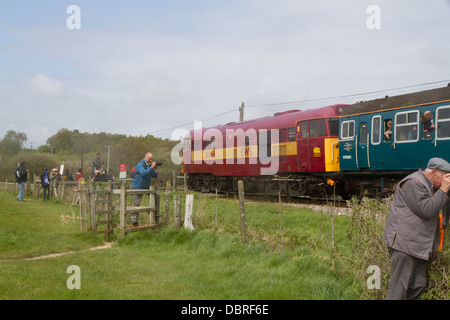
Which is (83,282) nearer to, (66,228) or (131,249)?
(131,249)

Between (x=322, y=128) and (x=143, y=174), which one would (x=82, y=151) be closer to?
(x=322, y=128)

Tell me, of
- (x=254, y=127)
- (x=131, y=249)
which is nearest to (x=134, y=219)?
(x=131, y=249)

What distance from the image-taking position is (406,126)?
47.0 ft

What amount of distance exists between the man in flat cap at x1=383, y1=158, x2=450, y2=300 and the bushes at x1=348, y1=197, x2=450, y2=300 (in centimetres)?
22

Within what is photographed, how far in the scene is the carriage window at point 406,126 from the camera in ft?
45.9

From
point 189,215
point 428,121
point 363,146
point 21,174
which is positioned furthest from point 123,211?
point 21,174

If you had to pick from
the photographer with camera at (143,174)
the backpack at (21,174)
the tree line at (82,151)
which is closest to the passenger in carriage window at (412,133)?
the photographer with camera at (143,174)

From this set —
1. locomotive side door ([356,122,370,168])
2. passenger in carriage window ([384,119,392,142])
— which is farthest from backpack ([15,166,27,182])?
passenger in carriage window ([384,119,392,142])

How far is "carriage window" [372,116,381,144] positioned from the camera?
50.1ft

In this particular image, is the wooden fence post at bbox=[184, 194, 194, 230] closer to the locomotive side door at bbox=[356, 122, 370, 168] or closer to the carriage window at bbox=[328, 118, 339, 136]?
the locomotive side door at bbox=[356, 122, 370, 168]

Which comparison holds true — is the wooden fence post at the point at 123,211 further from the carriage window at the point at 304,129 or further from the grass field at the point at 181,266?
the carriage window at the point at 304,129

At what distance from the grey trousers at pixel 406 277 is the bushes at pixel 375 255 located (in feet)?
0.68
